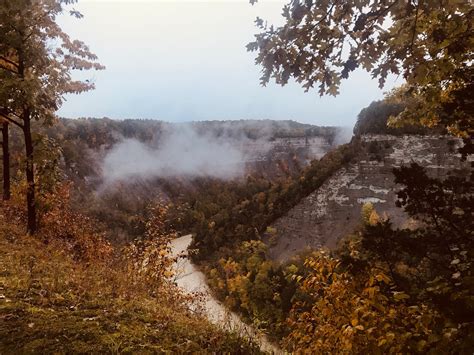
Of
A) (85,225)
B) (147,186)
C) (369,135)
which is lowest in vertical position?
(147,186)

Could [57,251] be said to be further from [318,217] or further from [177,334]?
[318,217]

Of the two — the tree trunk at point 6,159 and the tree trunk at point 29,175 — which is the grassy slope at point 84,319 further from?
the tree trunk at point 6,159

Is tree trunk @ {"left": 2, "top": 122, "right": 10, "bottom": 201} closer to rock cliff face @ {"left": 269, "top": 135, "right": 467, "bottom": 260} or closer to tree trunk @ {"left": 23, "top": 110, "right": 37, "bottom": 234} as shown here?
tree trunk @ {"left": 23, "top": 110, "right": 37, "bottom": 234}

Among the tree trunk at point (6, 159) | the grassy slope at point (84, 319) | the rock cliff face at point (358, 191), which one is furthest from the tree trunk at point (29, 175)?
the rock cliff face at point (358, 191)

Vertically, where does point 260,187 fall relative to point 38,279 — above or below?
below

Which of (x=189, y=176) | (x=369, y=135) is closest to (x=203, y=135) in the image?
(x=189, y=176)

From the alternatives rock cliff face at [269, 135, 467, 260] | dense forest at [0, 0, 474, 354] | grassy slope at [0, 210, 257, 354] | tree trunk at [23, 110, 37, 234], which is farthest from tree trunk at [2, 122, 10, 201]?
rock cliff face at [269, 135, 467, 260]

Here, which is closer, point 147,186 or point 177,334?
point 177,334

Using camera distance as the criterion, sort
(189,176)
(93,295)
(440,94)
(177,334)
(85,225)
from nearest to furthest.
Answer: (177,334)
(440,94)
(93,295)
(85,225)
(189,176)
